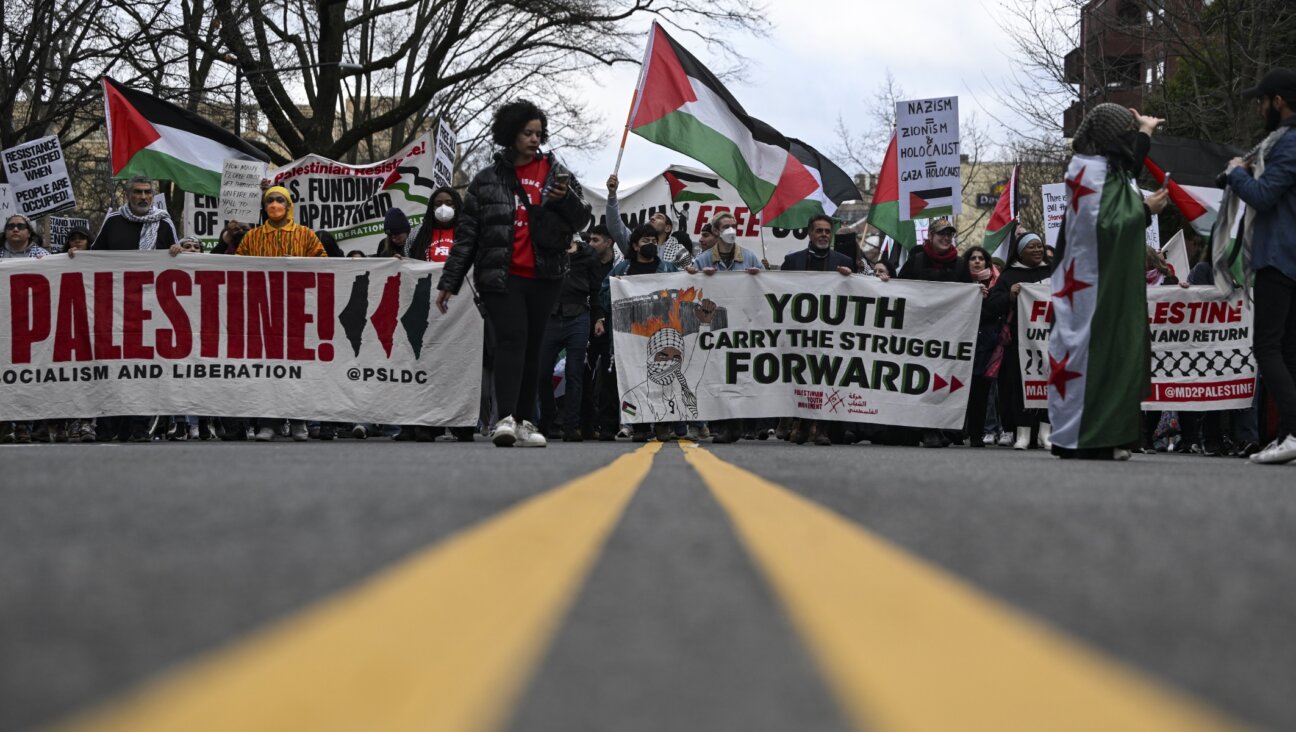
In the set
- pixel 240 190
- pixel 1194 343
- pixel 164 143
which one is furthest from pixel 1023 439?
pixel 164 143

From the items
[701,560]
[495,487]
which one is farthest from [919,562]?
[495,487]

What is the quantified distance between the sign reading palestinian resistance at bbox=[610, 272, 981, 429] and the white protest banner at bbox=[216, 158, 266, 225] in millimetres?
5063

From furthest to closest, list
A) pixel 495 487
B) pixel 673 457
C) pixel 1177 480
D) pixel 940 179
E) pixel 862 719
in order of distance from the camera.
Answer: pixel 940 179 → pixel 673 457 → pixel 1177 480 → pixel 495 487 → pixel 862 719

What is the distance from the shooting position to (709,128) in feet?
44.6

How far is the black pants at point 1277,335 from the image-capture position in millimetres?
8500

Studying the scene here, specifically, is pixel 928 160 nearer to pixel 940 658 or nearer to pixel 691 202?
pixel 691 202

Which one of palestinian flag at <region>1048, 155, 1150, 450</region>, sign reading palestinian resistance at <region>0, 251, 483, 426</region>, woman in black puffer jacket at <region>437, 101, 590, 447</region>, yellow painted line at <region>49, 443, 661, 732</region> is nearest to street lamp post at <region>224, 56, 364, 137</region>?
sign reading palestinian resistance at <region>0, 251, 483, 426</region>

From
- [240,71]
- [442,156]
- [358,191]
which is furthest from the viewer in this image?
[240,71]

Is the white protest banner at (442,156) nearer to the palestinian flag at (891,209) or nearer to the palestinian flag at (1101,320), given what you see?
the palestinian flag at (891,209)

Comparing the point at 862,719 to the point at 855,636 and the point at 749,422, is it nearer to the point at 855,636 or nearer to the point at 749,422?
the point at 855,636

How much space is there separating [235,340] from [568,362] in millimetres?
2680

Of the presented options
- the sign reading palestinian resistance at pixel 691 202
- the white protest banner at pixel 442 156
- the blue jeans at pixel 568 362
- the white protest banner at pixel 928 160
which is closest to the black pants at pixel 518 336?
the blue jeans at pixel 568 362

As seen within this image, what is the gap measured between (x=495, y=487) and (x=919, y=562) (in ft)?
6.87

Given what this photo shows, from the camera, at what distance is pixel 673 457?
7.96 metres
